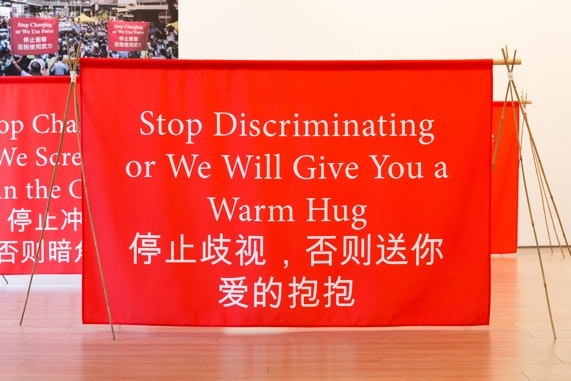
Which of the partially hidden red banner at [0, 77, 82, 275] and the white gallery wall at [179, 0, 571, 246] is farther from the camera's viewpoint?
the white gallery wall at [179, 0, 571, 246]

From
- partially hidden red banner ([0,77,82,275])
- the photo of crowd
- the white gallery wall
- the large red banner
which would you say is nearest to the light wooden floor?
the large red banner

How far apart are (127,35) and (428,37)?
2987 millimetres

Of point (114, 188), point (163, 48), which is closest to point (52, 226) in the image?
point (114, 188)

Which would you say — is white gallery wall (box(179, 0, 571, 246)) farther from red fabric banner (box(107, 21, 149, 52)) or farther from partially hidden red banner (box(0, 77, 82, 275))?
partially hidden red banner (box(0, 77, 82, 275))

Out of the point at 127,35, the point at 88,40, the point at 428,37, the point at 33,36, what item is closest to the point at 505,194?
the point at 428,37

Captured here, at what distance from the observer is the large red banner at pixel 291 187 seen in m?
3.80

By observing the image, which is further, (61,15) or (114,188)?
(61,15)

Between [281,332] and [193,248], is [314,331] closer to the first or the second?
[281,332]

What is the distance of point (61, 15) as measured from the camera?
28.4ft

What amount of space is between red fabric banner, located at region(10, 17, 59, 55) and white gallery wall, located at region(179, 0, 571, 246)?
1296 mm

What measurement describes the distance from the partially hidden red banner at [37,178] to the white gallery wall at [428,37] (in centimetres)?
354

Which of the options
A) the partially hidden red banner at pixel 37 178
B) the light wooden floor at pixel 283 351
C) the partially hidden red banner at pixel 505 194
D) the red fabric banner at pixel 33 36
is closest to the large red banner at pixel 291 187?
the light wooden floor at pixel 283 351

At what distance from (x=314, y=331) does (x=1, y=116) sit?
2.41 meters

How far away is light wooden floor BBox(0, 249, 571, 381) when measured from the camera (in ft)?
10.6
